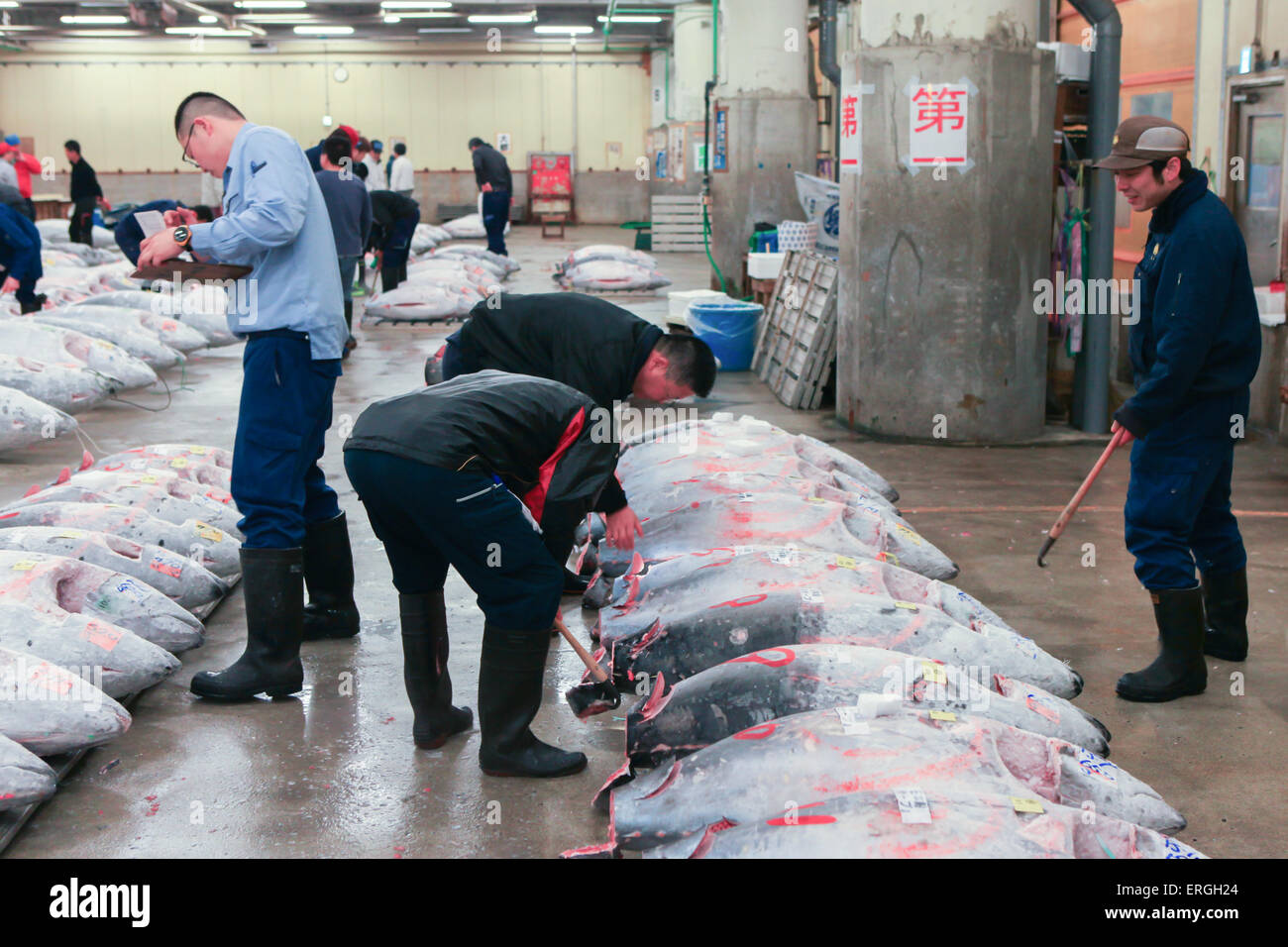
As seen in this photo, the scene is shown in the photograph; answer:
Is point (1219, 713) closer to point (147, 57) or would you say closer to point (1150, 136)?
point (1150, 136)

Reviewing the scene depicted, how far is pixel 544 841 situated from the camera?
11.1 ft

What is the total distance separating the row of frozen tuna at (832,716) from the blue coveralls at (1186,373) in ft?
1.94

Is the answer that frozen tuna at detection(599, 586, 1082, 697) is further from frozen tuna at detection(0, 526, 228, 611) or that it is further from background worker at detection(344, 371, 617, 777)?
frozen tuna at detection(0, 526, 228, 611)

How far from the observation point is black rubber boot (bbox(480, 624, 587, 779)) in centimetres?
366

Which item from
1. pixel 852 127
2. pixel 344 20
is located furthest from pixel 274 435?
pixel 344 20

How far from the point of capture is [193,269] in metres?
4.22

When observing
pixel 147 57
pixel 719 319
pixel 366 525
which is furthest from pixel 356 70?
pixel 366 525

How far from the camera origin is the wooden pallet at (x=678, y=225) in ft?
80.9

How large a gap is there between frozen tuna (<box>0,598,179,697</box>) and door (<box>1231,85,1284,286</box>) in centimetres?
669

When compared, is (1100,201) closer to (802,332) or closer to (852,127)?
(852,127)

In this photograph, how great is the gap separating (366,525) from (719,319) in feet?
18.4

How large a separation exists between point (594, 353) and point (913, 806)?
1.98m

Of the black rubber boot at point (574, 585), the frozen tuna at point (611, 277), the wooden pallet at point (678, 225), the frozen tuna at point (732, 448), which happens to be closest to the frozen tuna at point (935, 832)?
the black rubber boot at point (574, 585)

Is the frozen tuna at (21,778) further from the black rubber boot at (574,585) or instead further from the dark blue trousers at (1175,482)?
the dark blue trousers at (1175,482)
